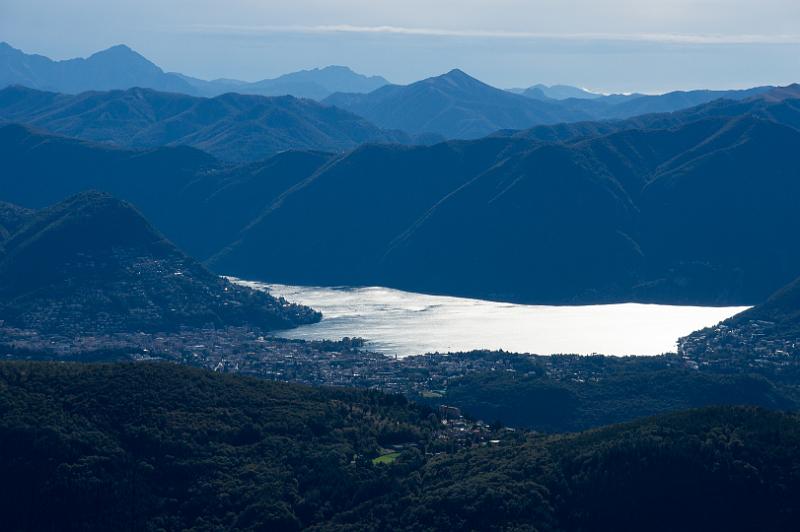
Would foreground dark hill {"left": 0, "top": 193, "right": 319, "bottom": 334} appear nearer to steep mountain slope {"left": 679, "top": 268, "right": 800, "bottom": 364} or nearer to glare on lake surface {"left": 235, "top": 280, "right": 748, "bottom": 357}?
glare on lake surface {"left": 235, "top": 280, "right": 748, "bottom": 357}

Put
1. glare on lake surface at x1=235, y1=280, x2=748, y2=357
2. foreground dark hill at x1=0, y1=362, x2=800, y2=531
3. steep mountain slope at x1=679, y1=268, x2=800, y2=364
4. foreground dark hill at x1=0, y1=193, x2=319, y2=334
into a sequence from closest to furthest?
foreground dark hill at x1=0, y1=362, x2=800, y2=531
steep mountain slope at x1=679, y1=268, x2=800, y2=364
glare on lake surface at x1=235, y1=280, x2=748, y2=357
foreground dark hill at x1=0, y1=193, x2=319, y2=334

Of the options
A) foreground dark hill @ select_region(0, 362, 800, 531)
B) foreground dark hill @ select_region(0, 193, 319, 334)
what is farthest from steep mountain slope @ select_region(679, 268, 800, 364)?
foreground dark hill @ select_region(0, 362, 800, 531)

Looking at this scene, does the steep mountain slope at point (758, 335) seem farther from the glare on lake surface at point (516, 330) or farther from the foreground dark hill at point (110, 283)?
the foreground dark hill at point (110, 283)

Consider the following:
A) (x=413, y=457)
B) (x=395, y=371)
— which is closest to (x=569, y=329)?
(x=395, y=371)

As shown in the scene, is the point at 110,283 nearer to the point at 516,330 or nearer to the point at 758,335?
the point at 516,330

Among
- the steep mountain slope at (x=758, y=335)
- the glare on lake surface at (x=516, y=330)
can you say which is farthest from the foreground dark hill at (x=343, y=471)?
the glare on lake surface at (x=516, y=330)

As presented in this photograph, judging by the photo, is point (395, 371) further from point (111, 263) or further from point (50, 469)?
point (50, 469)
